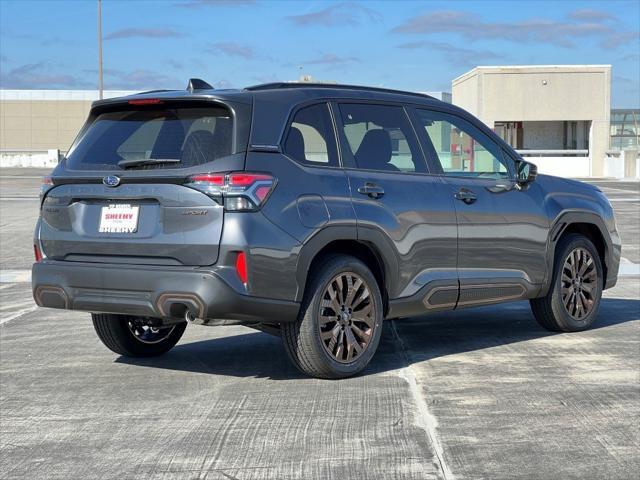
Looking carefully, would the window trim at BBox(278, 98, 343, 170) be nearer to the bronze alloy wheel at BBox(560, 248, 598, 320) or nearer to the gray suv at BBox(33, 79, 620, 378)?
the gray suv at BBox(33, 79, 620, 378)

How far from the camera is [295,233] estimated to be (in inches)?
253

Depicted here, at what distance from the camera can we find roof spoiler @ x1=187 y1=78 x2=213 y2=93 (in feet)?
22.2

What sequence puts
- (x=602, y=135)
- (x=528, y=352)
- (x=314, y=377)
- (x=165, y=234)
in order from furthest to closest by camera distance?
(x=602, y=135) → (x=528, y=352) → (x=314, y=377) → (x=165, y=234)

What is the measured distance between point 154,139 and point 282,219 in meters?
0.97

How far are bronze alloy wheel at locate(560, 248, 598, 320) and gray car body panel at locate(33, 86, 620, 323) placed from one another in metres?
0.56

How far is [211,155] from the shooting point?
249 inches

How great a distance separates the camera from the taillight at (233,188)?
20.2 ft

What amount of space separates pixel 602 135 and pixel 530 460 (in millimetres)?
55518

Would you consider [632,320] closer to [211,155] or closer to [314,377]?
[314,377]

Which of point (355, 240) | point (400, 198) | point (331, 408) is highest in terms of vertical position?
point (400, 198)

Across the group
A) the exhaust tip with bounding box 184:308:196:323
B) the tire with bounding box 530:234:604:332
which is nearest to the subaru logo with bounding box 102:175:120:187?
the exhaust tip with bounding box 184:308:196:323

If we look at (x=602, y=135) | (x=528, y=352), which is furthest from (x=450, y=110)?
(x=602, y=135)

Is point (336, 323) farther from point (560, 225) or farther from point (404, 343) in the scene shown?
point (560, 225)

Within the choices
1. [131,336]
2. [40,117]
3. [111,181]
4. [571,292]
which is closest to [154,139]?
[111,181]
